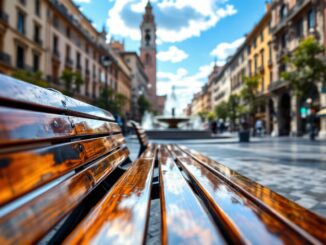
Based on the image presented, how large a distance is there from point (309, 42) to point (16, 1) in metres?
21.6

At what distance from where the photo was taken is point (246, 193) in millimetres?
1348

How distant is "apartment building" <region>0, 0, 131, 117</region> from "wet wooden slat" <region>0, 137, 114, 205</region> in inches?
569

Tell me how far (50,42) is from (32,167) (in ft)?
97.1

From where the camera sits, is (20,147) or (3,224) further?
(20,147)

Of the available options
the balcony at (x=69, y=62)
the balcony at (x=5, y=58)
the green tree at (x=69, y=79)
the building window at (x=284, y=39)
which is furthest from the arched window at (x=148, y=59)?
the balcony at (x=5, y=58)

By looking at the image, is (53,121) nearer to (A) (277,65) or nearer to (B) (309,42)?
(B) (309,42)

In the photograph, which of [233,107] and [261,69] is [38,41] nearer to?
[233,107]

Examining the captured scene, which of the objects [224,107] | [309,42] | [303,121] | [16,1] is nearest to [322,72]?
[309,42]

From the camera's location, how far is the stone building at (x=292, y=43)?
22.0 metres

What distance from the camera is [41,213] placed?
0.86 meters

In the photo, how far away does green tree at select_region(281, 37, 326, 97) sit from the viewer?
51.4 ft

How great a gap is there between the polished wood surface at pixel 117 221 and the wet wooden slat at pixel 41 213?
9 cm

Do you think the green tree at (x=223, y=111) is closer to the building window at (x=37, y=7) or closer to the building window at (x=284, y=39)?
the building window at (x=284, y=39)

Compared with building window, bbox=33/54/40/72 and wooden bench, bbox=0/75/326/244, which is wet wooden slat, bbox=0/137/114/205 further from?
building window, bbox=33/54/40/72
